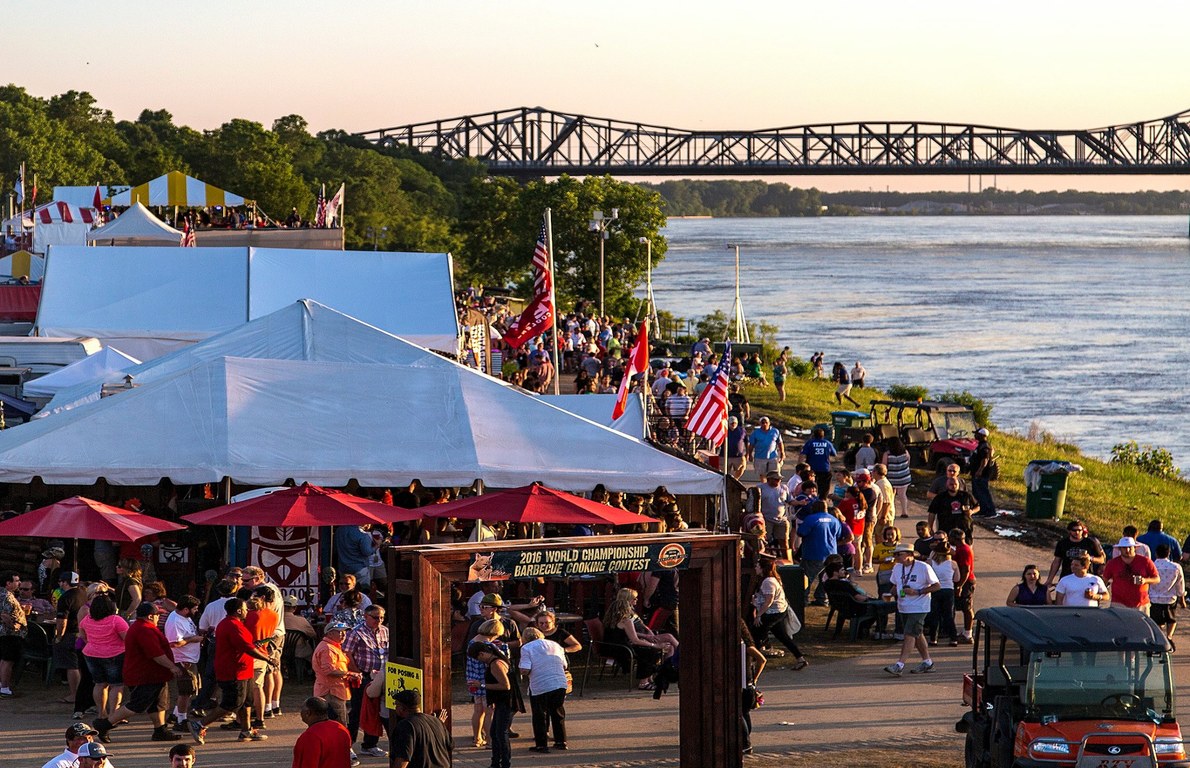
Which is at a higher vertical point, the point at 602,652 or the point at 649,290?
the point at 649,290

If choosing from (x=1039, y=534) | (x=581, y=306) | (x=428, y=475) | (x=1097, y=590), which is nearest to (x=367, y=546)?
(x=428, y=475)

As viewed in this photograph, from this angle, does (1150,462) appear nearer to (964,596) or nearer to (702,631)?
(964,596)

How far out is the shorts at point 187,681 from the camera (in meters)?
12.9

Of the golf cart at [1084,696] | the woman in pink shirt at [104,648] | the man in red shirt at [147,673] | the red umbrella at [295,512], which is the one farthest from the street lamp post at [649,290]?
the golf cart at [1084,696]

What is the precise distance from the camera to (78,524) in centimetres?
1434

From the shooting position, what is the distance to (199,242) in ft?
159

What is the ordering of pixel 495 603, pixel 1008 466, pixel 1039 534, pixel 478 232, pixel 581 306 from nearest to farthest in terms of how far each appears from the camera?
pixel 495 603
pixel 1039 534
pixel 1008 466
pixel 581 306
pixel 478 232

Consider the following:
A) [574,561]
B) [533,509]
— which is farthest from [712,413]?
[574,561]

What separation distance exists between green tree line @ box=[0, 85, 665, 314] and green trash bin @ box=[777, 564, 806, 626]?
50699 millimetres

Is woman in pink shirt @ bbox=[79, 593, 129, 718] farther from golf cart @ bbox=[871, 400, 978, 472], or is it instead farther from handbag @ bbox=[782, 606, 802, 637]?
golf cart @ bbox=[871, 400, 978, 472]

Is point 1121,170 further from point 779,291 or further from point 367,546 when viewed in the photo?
point 367,546

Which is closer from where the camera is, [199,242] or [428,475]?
[428,475]

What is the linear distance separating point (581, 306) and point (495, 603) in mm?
43362

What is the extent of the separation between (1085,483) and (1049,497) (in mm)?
7025
